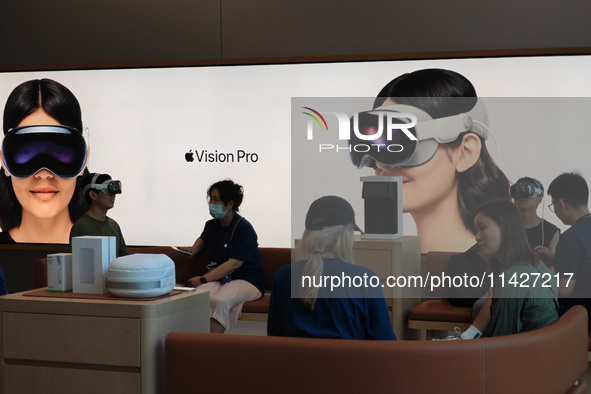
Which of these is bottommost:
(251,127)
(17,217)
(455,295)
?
(455,295)

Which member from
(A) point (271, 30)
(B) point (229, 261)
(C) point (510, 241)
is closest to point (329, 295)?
(C) point (510, 241)

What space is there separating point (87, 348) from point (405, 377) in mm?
1400

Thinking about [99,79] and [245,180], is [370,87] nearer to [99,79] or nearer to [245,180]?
[245,180]

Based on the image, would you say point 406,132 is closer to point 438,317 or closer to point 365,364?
point 438,317

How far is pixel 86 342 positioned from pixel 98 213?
2308 millimetres

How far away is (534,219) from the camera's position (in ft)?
16.9

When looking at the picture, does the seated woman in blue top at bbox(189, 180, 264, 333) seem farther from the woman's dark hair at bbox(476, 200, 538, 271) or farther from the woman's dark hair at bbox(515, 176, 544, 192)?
the woman's dark hair at bbox(515, 176, 544, 192)

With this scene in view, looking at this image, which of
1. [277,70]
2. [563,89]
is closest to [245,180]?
[277,70]

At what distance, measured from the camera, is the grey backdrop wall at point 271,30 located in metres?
5.71

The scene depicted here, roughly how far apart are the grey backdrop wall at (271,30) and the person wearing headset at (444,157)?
0.31m

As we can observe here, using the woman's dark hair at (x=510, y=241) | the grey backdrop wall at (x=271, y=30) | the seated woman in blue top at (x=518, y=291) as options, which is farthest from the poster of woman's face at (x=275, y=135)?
the seated woman in blue top at (x=518, y=291)

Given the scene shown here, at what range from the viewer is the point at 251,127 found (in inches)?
243

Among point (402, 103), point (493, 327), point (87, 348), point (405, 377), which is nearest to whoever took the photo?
point (405, 377)

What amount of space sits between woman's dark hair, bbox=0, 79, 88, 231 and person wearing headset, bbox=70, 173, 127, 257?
54.8 inches
